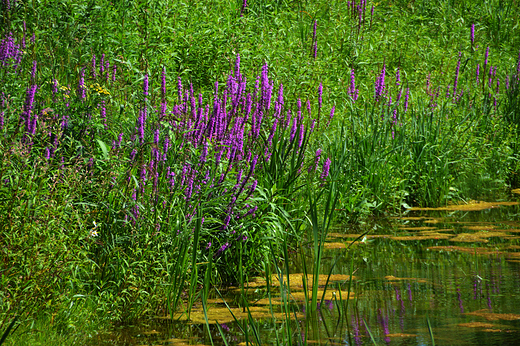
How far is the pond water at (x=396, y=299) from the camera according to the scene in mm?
3244

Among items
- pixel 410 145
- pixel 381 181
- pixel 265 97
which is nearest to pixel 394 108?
pixel 410 145

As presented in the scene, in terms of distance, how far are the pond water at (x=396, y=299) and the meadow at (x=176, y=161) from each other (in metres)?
0.23

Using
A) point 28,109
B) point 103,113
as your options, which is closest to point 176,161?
point 103,113

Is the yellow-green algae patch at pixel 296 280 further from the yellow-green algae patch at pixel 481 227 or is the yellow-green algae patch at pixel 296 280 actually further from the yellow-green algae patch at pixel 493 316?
the yellow-green algae patch at pixel 481 227

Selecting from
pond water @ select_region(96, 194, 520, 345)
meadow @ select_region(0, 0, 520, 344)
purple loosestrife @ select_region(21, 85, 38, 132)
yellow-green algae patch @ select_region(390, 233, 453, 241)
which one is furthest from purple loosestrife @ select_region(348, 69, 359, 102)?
purple loosestrife @ select_region(21, 85, 38, 132)

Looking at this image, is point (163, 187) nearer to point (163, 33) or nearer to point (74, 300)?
point (74, 300)

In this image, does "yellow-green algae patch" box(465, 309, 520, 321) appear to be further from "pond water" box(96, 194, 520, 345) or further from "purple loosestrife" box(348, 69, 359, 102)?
"purple loosestrife" box(348, 69, 359, 102)

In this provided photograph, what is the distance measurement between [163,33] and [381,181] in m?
3.68

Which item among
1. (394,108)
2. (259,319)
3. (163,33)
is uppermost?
(163,33)

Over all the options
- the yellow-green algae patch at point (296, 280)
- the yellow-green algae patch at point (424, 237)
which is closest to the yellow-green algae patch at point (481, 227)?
the yellow-green algae patch at point (424, 237)

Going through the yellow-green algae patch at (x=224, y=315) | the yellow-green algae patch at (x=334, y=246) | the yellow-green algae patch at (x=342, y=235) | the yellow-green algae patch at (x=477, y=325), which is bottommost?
the yellow-green algae patch at (x=477, y=325)

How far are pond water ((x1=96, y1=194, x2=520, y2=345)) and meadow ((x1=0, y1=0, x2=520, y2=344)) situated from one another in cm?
23

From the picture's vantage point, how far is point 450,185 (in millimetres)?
7586

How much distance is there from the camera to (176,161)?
4.41m
